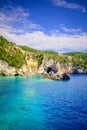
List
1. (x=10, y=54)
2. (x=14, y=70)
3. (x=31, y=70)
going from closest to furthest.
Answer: (x=14, y=70)
(x=10, y=54)
(x=31, y=70)

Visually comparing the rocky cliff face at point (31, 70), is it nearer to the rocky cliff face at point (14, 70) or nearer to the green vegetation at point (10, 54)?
the rocky cliff face at point (14, 70)

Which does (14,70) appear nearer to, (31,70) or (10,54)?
(10,54)

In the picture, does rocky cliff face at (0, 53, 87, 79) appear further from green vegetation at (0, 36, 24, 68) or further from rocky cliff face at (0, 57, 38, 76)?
green vegetation at (0, 36, 24, 68)

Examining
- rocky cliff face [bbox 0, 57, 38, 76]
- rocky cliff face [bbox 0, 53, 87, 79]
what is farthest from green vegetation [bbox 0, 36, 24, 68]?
rocky cliff face [bbox 0, 53, 87, 79]

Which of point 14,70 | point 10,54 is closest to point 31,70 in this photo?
point 10,54

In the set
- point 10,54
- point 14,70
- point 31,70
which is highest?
point 10,54

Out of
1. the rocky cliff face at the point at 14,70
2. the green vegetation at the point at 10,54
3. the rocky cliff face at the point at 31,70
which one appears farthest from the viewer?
the green vegetation at the point at 10,54

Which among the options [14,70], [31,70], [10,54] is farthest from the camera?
[31,70]

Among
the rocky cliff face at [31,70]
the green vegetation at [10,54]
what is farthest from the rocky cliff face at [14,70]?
the green vegetation at [10,54]

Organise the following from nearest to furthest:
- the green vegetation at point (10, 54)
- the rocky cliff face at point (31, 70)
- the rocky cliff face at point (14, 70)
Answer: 1. the rocky cliff face at point (31, 70)
2. the rocky cliff face at point (14, 70)
3. the green vegetation at point (10, 54)

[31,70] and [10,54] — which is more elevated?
[10,54]

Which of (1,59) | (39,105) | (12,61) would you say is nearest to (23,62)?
(12,61)

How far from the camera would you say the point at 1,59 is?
460 ft

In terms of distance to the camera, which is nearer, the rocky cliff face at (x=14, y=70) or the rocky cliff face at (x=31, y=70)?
the rocky cliff face at (x=31, y=70)
